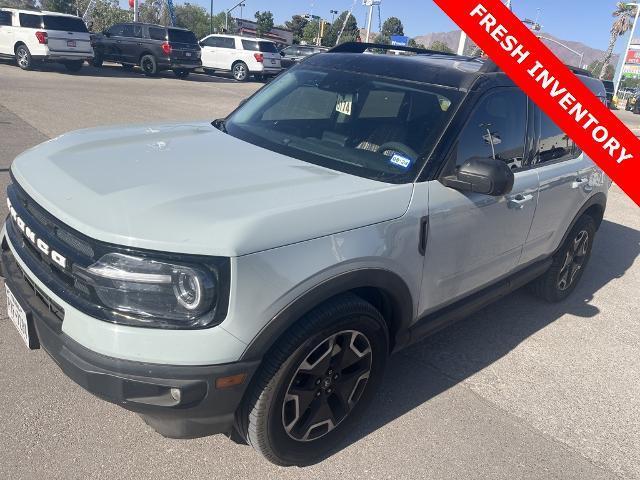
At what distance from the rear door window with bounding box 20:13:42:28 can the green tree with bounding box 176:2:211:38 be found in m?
54.3

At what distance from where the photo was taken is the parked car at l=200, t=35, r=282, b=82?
78.6 feet

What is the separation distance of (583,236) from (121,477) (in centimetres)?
414

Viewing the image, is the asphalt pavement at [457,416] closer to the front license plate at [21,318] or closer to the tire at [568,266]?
the tire at [568,266]

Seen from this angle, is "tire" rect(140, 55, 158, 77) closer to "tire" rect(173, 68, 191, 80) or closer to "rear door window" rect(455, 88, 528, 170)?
"tire" rect(173, 68, 191, 80)

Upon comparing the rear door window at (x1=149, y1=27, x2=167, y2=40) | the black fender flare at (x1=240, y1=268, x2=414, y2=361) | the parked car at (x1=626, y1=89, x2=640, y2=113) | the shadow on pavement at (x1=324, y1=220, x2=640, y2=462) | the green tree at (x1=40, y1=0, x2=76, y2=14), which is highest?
the green tree at (x1=40, y1=0, x2=76, y2=14)

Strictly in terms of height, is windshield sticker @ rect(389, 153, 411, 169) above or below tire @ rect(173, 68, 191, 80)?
above

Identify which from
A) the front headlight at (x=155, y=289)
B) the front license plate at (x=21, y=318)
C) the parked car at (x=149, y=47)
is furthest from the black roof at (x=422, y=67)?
the parked car at (x=149, y=47)

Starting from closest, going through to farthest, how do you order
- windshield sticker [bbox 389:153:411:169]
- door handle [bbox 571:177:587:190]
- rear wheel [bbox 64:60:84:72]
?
windshield sticker [bbox 389:153:411:169]
door handle [bbox 571:177:587:190]
rear wheel [bbox 64:60:84:72]

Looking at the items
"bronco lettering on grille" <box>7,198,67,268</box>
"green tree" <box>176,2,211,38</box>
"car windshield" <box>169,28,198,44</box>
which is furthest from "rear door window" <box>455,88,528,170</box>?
"green tree" <box>176,2,211,38</box>

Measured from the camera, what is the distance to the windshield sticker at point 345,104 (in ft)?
10.9

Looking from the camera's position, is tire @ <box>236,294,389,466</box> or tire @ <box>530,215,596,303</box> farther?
tire @ <box>530,215,596,303</box>

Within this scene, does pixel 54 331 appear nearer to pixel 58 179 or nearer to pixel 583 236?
pixel 58 179

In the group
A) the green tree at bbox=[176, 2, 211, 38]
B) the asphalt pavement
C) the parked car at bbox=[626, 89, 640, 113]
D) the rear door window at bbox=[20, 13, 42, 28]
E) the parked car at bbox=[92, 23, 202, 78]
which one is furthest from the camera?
the green tree at bbox=[176, 2, 211, 38]

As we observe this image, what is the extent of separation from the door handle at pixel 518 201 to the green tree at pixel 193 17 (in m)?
71.7
